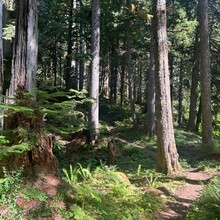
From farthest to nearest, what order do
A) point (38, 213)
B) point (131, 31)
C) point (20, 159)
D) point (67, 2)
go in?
point (67, 2)
point (131, 31)
point (20, 159)
point (38, 213)

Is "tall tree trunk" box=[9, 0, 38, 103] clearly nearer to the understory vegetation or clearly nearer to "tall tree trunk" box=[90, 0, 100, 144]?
the understory vegetation

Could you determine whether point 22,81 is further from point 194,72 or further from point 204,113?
point 194,72

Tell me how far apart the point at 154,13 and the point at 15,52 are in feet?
18.0

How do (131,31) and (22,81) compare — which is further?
(131,31)

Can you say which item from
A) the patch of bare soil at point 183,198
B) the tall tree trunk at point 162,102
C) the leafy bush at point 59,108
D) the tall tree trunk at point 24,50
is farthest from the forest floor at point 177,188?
the tall tree trunk at point 24,50

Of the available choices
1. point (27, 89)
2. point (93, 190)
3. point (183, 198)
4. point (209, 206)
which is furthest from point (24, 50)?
point (183, 198)

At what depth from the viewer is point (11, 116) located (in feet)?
15.2

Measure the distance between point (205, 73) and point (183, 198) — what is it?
7589 mm

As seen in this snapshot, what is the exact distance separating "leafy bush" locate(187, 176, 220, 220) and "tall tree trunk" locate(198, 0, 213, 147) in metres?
7.87

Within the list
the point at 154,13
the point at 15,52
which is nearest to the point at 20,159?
the point at 15,52

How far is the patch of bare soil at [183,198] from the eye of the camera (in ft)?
19.0

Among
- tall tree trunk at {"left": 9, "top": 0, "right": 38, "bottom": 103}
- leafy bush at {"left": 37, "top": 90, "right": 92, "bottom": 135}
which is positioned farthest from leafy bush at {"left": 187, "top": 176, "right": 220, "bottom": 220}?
tall tree trunk at {"left": 9, "top": 0, "right": 38, "bottom": 103}

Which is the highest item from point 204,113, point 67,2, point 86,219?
point 67,2

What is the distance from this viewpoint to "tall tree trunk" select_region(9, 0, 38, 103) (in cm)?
480
